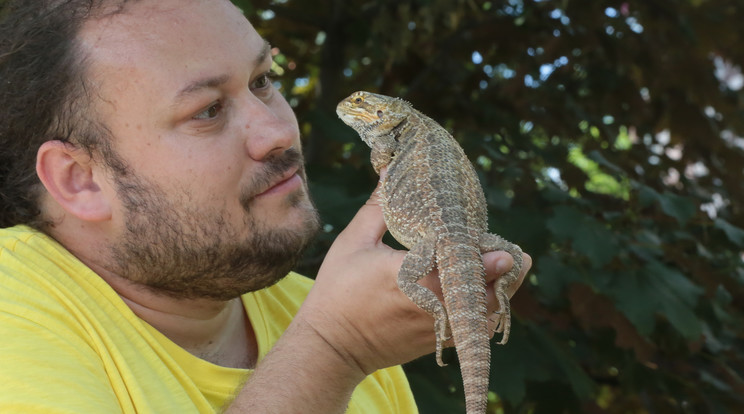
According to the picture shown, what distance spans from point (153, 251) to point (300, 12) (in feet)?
7.29

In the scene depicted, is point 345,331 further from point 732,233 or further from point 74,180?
point 732,233

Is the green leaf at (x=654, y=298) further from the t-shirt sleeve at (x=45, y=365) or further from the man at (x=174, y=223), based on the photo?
the t-shirt sleeve at (x=45, y=365)

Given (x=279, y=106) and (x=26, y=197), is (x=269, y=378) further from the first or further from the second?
(x=26, y=197)

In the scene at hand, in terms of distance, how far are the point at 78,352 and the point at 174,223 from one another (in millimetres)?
562

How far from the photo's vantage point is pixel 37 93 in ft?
8.70

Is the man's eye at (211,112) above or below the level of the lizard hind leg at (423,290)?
above

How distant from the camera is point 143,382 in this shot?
2.17 meters

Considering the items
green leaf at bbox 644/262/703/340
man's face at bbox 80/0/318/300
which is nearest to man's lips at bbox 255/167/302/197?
man's face at bbox 80/0/318/300

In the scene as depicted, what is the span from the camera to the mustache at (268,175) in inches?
96.0

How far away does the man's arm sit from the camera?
7.30 feet

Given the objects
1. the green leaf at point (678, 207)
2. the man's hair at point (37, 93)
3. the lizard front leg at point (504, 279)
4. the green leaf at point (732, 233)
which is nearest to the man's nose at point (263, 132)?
the man's hair at point (37, 93)

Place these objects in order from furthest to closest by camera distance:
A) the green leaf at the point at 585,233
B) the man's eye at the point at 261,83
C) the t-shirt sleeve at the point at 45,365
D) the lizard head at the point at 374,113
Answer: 1. the green leaf at the point at 585,233
2. the lizard head at the point at 374,113
3. the man's eye at the point at 261,83
4. the t-shirt sleeve at the point at 45,365

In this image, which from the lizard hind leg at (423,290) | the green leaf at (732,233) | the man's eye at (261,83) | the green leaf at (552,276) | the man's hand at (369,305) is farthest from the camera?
the green leaf at (732,233)

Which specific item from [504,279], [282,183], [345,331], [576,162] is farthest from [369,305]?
[576,162]
